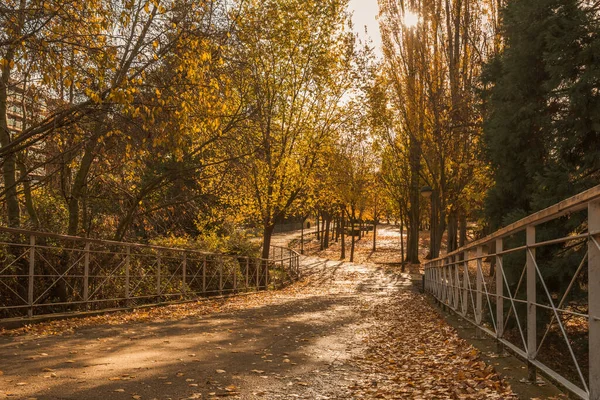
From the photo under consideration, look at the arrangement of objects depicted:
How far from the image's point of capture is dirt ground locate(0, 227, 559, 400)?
5008mm

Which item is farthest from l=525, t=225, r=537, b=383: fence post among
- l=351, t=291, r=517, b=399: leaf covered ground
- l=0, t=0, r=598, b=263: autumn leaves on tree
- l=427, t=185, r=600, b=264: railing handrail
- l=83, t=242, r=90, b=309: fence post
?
l=83, t=242, r=90, b=309: fence post

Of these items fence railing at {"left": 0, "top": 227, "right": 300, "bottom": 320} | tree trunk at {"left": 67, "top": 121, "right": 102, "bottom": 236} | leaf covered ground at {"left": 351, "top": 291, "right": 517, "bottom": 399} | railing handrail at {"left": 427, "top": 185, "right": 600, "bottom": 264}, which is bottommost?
leaf covered ground at {"left": 351, "top": 291, "right": 517, "bottom": 399}

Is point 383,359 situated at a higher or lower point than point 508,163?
lower

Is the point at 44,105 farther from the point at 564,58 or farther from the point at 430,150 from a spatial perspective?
the point at 430,150

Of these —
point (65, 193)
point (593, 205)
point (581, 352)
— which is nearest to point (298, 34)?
point (65, 193)

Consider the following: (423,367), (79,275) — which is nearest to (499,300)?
(423,367)

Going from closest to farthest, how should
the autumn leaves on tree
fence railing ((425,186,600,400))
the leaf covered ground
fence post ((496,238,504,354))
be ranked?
fence railing ((425,186,600,400)) → the leaf covered ground → fence post ((496,238,504,354)) → the autumn leaves on tree

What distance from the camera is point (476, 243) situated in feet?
22.7

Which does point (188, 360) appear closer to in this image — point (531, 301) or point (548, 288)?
point (531, 301)

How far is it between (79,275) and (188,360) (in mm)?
4991

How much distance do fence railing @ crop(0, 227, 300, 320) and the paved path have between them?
1.51m

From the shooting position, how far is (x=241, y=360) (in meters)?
6.47

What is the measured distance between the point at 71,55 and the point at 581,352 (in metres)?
9.06

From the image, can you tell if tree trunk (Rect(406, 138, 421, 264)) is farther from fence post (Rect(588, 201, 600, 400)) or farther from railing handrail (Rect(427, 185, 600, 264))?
fence post (Rect(588, 201, 600, 400))
